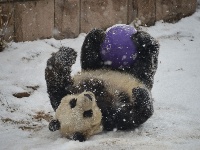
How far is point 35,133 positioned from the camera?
3.30 metres

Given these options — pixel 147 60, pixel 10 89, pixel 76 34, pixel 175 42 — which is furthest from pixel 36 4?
pixel 147 60

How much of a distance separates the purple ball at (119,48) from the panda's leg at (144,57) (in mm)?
50

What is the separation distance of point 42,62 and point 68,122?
2089mm

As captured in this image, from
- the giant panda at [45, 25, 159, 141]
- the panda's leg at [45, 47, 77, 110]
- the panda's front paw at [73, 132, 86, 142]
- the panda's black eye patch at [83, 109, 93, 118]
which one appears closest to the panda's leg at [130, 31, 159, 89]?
the giant panda at [45, 25, 159, 141]

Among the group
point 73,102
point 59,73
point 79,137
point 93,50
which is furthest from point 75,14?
point 79,137

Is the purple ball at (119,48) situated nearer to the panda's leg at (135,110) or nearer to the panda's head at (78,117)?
the panda's leg at (135,110)

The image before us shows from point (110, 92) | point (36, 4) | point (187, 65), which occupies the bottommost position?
point (187, 65)

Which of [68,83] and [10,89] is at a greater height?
[68,83]

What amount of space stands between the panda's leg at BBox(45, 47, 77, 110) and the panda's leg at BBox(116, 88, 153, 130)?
0.43 metres

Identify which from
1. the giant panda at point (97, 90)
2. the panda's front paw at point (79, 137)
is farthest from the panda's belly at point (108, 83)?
the panda's front paw at point (79, 137)

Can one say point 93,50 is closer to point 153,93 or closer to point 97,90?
point 97,90

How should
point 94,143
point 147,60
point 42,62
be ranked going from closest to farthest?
point 94,143
point 147,60
point 42,62

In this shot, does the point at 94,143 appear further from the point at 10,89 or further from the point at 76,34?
the point at 76,34

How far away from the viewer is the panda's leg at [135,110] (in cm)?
313
